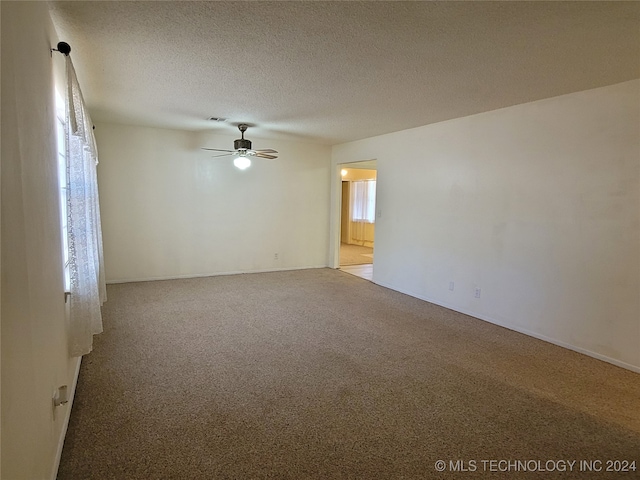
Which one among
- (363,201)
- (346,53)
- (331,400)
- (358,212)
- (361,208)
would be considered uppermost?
(346,53)

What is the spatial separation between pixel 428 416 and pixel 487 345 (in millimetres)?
1584

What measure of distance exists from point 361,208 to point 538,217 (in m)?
7.00

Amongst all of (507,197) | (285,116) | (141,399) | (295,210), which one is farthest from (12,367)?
(295,210)

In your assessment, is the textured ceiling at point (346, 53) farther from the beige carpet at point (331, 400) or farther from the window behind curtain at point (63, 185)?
the beige carpet at point (331, 400)

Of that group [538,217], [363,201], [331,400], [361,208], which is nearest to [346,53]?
[331,400]

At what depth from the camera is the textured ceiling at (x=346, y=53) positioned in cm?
216

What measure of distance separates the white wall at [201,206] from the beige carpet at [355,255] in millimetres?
982

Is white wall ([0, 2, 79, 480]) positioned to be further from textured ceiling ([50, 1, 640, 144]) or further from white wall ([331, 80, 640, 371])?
white wall ([331, 80, 640, 371])

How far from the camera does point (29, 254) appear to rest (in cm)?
154

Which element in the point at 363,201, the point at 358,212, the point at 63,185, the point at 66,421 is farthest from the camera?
the point at 358,212

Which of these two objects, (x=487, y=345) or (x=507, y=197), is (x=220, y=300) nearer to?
(x=487, y=345)

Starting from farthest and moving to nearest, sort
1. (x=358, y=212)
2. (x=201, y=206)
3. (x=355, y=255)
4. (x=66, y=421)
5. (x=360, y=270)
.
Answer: (x=358, y=212)
(x=355, y=255)
(x=360, y=270)
(x=201, y=206)
(x=66, y=421)

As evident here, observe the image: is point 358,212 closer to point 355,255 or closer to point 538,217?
point 355,255

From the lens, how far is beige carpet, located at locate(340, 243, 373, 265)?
27.9 feet
